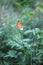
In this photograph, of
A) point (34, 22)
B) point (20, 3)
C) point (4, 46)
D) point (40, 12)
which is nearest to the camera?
point (4, 46)

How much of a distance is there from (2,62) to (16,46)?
0.94 ft

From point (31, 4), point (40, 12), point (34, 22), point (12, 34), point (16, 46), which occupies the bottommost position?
point (16, 46)

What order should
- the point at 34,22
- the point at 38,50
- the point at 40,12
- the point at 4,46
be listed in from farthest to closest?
the point at 40,12, the point at 34,22, the point at 4,46, the point at 38,50

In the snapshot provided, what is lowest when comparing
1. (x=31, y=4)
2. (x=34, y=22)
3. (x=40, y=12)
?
(x=34, y=22)

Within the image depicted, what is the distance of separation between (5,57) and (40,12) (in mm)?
1110

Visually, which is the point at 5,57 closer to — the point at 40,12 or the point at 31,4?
the point at 40,12

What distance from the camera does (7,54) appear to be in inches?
110

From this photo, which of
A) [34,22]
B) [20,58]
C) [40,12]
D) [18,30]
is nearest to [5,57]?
[20,58]

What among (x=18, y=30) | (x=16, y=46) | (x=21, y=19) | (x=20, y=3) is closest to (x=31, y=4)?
(x=20, y=3)

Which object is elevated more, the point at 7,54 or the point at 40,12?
the point at 40,12

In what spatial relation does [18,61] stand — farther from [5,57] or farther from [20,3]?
[20,3]

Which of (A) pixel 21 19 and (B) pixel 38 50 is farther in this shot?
(A) pixel 21 19

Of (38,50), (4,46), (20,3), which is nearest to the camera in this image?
(38,50)

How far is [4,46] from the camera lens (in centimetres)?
288
